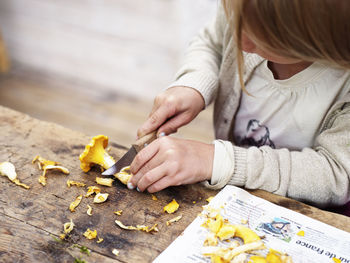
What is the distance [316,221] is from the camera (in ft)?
2.47

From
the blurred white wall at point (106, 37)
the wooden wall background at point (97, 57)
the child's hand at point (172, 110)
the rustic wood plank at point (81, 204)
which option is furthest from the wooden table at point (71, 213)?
the blurred white wall at point (106, 37)

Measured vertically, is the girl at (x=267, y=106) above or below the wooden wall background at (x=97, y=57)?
above

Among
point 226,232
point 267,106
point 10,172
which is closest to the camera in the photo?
point 226,232

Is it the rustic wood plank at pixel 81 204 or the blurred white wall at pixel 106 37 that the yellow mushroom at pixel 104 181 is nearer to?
the rustic wood plank at pixel 81 204

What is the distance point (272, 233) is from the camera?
715 mm

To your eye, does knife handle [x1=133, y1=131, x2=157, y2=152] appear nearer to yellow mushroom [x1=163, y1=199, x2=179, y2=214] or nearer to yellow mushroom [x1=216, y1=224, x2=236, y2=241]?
yellow mushroom [x1=163, y1=199, x2=179, y2=214]

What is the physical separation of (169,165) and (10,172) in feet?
1.12

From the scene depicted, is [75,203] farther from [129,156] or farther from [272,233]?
[272,233]

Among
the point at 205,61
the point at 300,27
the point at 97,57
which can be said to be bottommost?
the point at 97,57

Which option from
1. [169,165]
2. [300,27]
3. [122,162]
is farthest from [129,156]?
[300,27]

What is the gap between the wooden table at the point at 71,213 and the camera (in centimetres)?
64

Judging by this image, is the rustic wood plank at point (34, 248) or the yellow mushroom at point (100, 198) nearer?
the rustic wood plank at point (34, 248)

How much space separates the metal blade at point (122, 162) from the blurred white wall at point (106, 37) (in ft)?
4.96

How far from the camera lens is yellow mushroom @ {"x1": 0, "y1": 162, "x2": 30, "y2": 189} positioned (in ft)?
2.52
